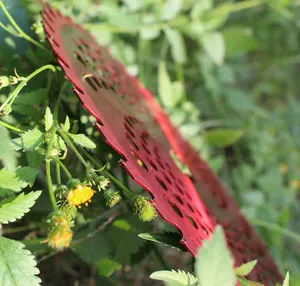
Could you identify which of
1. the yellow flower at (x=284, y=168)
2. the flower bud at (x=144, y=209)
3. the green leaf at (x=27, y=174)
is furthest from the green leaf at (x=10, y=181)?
the yellow flower at (x=284, y=168)

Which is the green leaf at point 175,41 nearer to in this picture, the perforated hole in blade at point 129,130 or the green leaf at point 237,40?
the green leaf at point 237,40

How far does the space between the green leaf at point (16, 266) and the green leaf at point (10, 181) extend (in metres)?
0.05

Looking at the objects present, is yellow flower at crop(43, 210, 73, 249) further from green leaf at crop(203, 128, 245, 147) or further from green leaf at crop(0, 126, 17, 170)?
green leaf at crop(203, 128, 245, 147)

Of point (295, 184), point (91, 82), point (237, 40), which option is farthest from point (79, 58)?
point (295, 184)

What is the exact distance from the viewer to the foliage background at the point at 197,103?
2.20 ft

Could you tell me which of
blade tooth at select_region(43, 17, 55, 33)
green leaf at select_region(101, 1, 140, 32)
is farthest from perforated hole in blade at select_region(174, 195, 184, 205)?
green leaf at select_region(101, 1, 140, 32)

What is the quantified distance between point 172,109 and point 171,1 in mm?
231

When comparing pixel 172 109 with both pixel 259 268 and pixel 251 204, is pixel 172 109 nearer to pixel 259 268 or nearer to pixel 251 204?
pixel 251 204

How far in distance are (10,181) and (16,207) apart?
0.09ft

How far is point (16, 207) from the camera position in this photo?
502mm

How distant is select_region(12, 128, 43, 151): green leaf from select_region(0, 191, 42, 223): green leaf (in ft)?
0.15

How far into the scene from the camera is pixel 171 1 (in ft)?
3.59

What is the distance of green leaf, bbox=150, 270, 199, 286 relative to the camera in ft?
1.50

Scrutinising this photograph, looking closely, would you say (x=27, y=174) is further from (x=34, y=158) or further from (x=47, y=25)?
(x=47, y=25)
